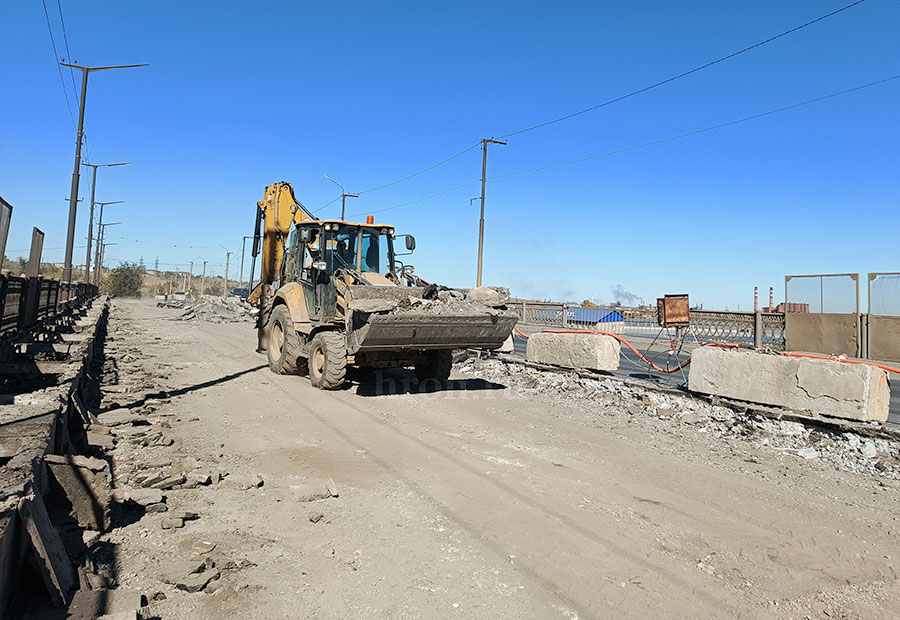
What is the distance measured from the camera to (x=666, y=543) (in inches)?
169

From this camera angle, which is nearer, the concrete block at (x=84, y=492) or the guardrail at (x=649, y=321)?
the concrete block at (x=84, y=492)

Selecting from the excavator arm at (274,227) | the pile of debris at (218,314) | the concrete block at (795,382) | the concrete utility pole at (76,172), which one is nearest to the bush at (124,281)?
the pile of debris at (218,314)

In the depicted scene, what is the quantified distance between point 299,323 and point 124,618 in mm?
8769

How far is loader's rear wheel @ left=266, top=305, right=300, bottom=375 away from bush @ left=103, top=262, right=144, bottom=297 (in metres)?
71.9

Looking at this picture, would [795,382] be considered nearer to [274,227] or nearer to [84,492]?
[84,492]

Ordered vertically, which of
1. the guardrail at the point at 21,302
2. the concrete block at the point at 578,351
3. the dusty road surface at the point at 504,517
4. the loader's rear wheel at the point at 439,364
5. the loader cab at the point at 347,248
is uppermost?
the loader cab at the point at 347,248

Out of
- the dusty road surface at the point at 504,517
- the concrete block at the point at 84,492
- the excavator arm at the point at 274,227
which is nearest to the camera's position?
the dusty road surface at the point at 504,517

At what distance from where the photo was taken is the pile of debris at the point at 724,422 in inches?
257

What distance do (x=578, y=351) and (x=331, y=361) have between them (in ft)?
15.1

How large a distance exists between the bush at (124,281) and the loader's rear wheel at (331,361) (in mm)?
74901

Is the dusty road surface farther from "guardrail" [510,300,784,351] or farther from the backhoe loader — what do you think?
"guardrail" [510,300,784,351]

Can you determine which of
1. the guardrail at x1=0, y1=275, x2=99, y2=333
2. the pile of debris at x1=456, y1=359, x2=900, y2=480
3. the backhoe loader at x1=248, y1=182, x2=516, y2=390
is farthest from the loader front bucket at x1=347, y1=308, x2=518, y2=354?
the guardrail at x1=0, y1=275, x2=99, y2=333

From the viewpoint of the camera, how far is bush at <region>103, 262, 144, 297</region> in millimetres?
74875

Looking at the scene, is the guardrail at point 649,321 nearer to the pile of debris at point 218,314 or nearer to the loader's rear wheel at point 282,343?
the loader's rear wheel at point 282,343
